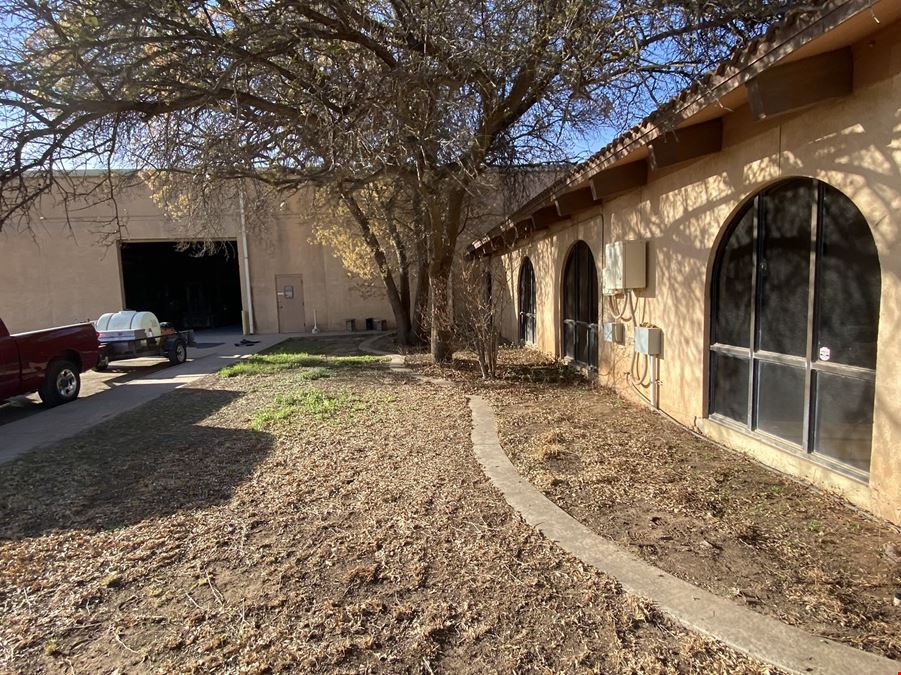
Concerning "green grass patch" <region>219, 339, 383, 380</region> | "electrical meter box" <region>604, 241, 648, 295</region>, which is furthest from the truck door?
"electrical meter box" <region>604, 241, 648, 295</region>

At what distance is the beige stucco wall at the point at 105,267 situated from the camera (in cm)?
2045

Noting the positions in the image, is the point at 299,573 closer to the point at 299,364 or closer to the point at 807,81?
the point at 807,81

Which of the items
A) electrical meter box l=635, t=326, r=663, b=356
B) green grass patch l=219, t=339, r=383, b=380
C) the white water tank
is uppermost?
the white water tank

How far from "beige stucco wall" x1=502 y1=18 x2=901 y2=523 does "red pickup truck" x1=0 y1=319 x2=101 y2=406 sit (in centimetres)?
873

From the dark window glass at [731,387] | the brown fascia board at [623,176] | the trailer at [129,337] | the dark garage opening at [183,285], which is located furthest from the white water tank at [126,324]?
the dark garage opening at [183,285]

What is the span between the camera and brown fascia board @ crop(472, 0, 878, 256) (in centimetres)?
298

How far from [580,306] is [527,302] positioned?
160 inches

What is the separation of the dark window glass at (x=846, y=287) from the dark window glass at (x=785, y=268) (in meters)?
0.16

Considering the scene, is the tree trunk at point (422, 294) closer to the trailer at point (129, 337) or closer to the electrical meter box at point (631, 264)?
the electrical meter box at point (631, 264)

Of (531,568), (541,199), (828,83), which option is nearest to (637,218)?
(541,199)

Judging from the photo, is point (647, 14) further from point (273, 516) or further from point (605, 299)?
point (273, 516)

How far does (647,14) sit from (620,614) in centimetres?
631

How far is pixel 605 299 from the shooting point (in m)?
7.70

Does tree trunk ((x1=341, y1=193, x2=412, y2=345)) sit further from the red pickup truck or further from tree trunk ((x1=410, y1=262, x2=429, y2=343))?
the red pickup truck
